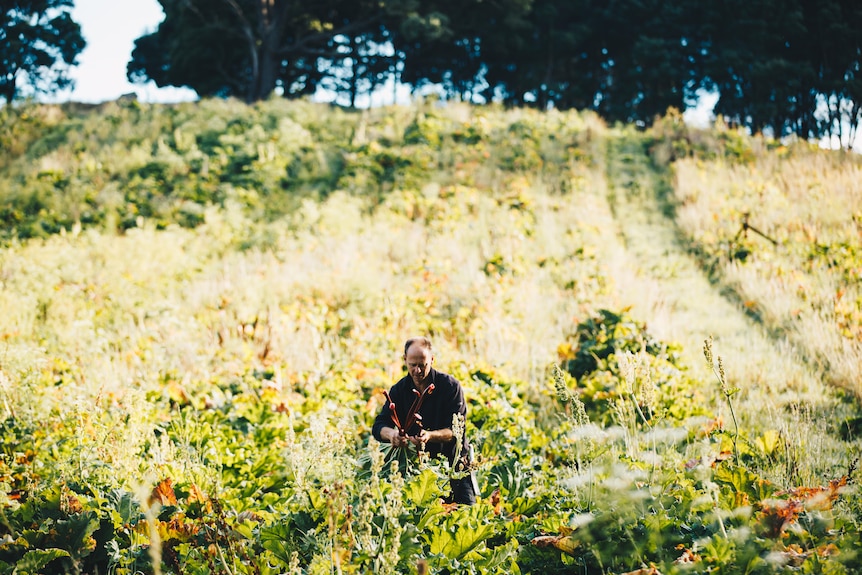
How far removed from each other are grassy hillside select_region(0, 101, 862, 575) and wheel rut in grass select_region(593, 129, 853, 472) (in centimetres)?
5

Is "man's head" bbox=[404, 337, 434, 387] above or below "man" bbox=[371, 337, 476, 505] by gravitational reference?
above

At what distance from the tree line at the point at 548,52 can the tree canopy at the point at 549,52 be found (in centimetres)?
5

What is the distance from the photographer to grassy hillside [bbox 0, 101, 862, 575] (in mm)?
2021

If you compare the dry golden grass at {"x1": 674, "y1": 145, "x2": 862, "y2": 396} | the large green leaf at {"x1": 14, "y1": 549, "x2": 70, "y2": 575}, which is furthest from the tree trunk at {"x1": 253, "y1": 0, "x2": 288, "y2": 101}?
the large green leaf at {"x1": 14, "y1": 549, "x2": 70, "y2": 575}

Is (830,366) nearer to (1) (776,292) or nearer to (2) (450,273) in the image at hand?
(1) (776,292)

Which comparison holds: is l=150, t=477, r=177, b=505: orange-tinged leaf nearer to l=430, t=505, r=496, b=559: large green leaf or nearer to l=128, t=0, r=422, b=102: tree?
l=430, t=505, r=496, b=559: large green leaf

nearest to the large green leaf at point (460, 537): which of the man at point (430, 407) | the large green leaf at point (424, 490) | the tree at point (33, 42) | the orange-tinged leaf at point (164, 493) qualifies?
the large green leaf at point (424, 490)

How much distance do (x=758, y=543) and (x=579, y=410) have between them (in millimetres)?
781

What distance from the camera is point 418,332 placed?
594cm

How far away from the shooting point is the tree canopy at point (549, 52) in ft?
55.0

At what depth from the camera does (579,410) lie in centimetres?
230

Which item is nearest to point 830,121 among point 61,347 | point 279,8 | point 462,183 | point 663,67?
point 663,67

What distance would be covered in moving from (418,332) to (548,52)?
19942mm

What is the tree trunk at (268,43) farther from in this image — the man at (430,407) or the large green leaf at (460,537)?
the large green leaf at (460,537)
